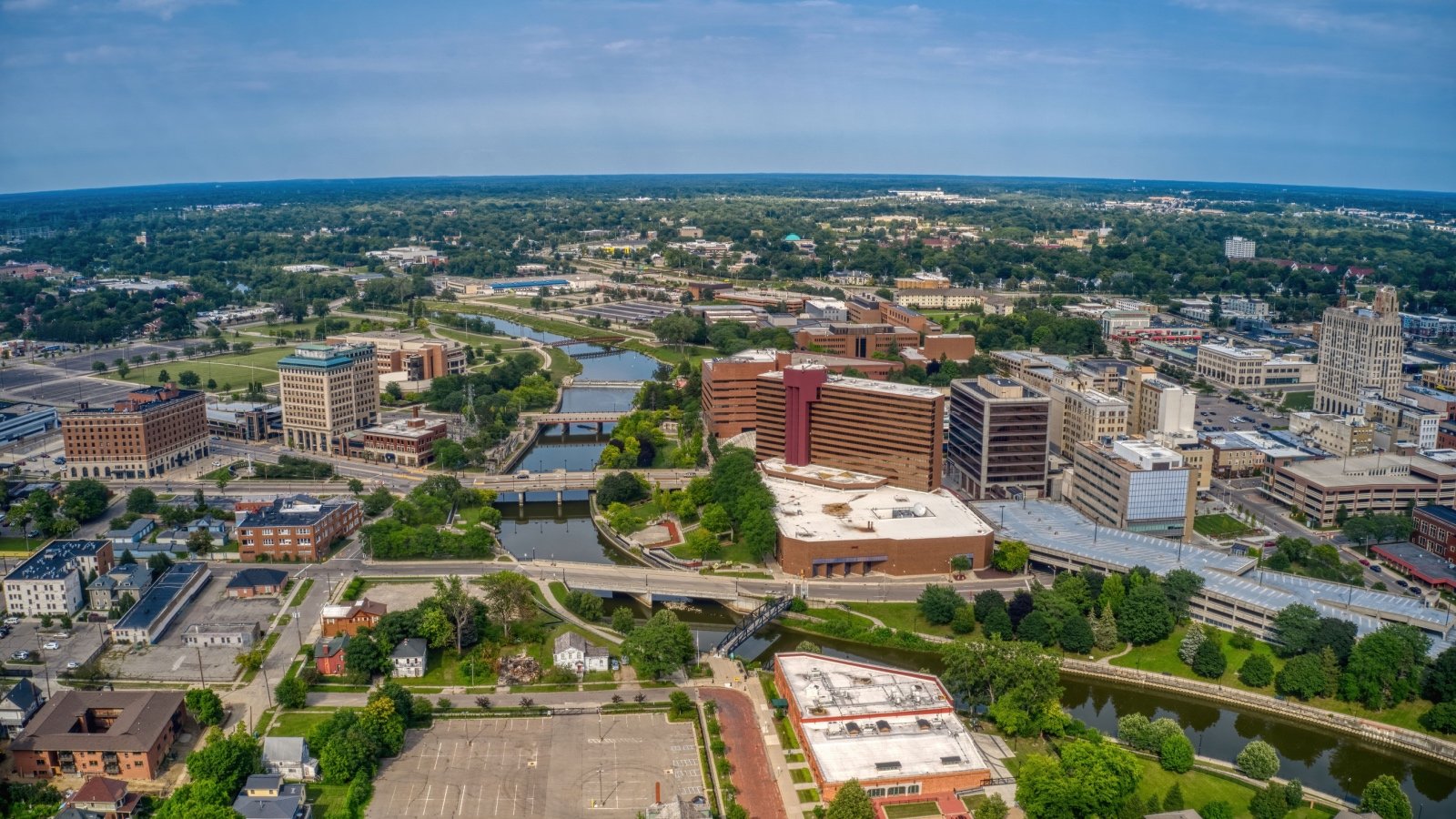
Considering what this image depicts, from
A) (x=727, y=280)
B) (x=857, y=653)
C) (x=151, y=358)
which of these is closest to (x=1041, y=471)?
(x=857, y=653)

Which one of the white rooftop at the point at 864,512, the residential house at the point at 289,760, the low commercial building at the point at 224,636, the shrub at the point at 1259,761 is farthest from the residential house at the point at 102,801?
the shrub at the point at 1259,761

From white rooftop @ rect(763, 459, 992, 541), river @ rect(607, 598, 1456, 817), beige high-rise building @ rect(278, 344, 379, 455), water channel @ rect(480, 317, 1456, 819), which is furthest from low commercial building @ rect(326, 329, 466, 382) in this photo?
river @ rect(607, 598, 1456, 817)

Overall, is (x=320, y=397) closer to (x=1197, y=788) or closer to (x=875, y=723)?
(x=875, y=723)

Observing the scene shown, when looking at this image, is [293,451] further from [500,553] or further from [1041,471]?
[1041,471]

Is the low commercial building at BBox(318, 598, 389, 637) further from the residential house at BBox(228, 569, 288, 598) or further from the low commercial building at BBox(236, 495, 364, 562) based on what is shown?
the low commercial building at BBox(236, 495, 364, 562)

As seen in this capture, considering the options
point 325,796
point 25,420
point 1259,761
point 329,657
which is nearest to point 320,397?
point 25,420

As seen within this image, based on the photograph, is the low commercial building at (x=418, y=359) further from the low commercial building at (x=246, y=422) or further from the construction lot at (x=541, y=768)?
the construction lot at (x=541, y=768)
